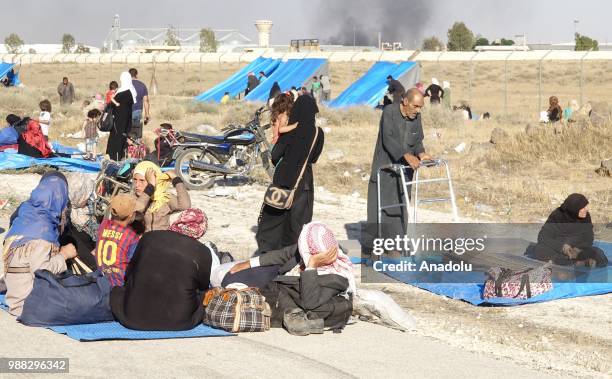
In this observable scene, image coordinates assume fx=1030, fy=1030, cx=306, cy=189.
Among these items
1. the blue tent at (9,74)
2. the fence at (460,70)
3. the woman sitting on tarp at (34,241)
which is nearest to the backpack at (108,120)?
the woman sitting on tarp at (34,241)

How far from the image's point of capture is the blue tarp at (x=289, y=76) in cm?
3272

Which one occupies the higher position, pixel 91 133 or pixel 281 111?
pixel 91 133

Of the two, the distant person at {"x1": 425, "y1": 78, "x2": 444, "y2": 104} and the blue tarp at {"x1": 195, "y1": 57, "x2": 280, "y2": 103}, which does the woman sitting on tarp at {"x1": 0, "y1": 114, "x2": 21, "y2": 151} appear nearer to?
the distant person at {"x1": 425, "y1": 78, "x2": 444, "y2": 104}

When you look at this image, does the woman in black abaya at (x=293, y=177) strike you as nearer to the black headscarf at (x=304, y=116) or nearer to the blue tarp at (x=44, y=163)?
the black headscarf at (x=304, y=116)

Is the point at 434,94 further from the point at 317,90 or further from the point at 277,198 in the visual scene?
the point at 277,198

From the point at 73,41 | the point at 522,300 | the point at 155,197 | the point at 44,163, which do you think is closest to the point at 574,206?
the point at 522,300

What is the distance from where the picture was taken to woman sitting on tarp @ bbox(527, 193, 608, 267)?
8.38 metres

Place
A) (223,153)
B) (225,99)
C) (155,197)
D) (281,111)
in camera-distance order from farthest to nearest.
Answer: (225,99) < (223,153) < (281,111) < (155,197)

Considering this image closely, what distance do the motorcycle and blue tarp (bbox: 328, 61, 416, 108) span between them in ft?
52.4

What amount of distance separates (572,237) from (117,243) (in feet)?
12.3

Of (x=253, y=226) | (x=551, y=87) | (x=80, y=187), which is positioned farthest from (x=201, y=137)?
(x=551, y=87)

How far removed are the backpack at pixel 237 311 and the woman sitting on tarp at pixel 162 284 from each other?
0.48 ft

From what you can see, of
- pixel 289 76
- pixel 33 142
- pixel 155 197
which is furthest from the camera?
pixel 289 76

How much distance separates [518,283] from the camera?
7793mm
